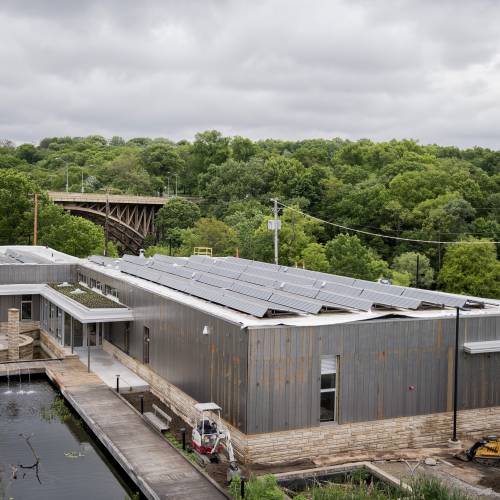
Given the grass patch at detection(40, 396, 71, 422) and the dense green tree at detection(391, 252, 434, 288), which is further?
the dense green tree at detection(391, 252, 434, 288)

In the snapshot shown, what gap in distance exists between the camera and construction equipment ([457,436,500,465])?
1906 centimetres

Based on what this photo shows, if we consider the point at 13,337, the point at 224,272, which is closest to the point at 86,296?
the point at 13,337

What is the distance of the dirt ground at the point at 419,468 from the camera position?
17.3 meters

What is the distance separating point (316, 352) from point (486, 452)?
541 cm

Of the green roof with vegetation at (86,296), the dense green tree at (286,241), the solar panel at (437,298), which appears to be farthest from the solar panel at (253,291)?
the dense green tree at (286,241)

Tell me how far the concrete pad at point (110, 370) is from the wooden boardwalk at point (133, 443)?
21.8 inches

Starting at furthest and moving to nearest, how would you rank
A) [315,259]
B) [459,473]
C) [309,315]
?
[315,259] < [309,315] < [459,473]

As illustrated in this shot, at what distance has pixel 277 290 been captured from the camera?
2583 cm

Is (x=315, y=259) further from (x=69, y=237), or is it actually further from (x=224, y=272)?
(x=69, y=237)

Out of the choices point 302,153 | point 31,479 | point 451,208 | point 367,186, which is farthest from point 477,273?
point 302,153

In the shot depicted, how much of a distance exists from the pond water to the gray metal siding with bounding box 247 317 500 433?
4.48m

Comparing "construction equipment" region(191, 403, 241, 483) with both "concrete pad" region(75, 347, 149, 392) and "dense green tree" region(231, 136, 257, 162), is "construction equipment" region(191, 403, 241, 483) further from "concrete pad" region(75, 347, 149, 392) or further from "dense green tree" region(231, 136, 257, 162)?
"dense green tree" region(231, 136, 257, 162)

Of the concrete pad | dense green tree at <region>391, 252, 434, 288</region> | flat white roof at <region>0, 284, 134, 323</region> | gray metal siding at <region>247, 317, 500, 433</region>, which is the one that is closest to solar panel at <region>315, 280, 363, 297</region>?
gray metal siding at <region>247, 317, 500, 433</region>

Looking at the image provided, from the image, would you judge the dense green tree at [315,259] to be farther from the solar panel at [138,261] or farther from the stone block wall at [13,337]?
the stone block wall at [13,337]
